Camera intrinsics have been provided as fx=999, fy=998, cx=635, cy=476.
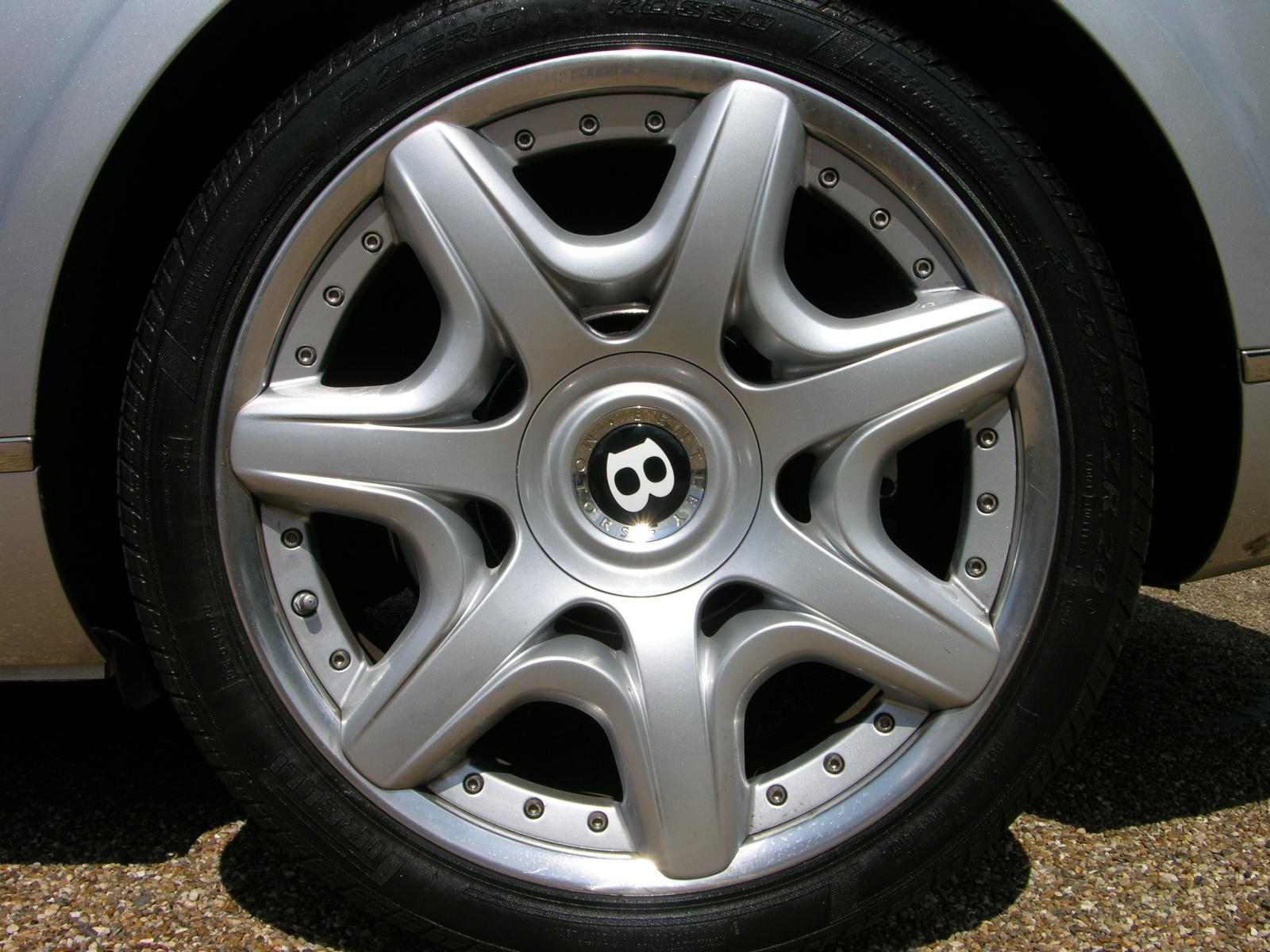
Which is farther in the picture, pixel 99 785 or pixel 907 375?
pixel 99 785

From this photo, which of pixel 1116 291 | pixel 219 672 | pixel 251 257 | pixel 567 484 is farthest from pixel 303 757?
pixel 1116 291

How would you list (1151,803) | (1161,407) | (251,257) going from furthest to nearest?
(1151,803), (1161,407), (251,257)

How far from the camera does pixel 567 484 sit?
3.89 feet

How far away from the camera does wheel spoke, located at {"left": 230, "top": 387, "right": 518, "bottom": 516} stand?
1.14 meters

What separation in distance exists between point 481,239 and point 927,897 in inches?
A: 38.9

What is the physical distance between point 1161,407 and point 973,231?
38 cm

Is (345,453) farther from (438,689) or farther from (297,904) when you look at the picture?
(297,904)

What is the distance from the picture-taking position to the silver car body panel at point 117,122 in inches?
42.4

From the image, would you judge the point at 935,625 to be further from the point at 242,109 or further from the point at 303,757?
the point at 242,109

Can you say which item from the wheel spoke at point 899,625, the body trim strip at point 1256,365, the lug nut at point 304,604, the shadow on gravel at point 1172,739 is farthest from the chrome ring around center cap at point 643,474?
the shadow on gravel at point 1172,739

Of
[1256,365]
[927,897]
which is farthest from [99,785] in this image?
[1256,365]

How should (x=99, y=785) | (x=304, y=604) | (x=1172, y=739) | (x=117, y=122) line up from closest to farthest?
1. (x=117, y=122)
2. (x=304, y=604)
3. (x=99, y=785)
4. (x=1172, y=739)

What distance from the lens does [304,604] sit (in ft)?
3.91

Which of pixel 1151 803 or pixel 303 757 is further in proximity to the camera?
pixel 1151 803
